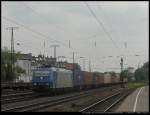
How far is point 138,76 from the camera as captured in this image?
138 m

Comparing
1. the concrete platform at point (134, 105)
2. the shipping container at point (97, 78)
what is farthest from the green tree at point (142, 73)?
the concrete platform at point (134, 105)

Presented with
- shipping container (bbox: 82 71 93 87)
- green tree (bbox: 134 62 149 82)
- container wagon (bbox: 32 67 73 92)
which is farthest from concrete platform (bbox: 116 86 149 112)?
green tree (bbox: 134 62 149 82)

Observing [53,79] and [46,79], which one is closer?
[46,79]

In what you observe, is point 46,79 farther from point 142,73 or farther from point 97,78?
point 142,73

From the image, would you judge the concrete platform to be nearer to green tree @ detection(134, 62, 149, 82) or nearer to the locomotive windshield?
the locomotive windshield

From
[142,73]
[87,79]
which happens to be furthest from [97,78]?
[142,73]

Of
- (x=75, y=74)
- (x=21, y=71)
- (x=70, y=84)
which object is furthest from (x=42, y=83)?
(x=21, y=71)

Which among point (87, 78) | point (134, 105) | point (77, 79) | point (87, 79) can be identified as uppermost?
point (77, 79)

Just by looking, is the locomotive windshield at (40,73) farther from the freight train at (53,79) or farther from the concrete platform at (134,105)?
the concrete platform at (134,105)

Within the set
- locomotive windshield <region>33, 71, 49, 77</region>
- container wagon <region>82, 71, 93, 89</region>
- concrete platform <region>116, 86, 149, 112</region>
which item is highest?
locomotive windshield <region>33, 71, 49, 77</region>

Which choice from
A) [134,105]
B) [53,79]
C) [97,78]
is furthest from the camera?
[97,78]

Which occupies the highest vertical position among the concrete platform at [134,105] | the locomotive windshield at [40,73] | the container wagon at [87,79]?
the locomotive windshield at [40,73]

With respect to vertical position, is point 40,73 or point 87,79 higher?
point 40,73

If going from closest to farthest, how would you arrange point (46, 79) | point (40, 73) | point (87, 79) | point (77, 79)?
point (46, 79), point (40, 73), point (77, 79), point (87, 79)
